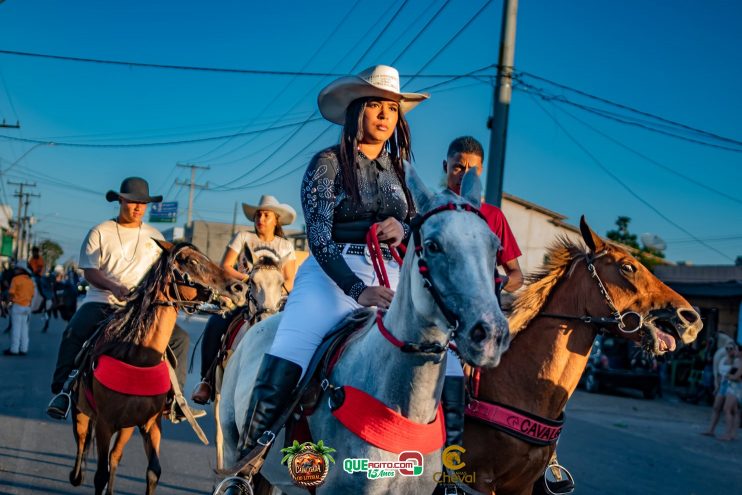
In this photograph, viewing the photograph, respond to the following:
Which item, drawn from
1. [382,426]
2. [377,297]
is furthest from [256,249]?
[382,426]

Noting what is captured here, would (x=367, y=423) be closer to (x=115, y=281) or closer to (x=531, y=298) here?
(x=531, y=298)

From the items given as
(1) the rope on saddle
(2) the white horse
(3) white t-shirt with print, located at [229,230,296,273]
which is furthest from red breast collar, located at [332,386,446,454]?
(3) white t-shirt with print, located at [229,230,296,273]

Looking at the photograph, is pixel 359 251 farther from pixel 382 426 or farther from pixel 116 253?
pixel 116 253

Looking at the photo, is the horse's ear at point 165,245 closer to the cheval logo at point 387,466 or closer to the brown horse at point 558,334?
the brown horse at point 558,334

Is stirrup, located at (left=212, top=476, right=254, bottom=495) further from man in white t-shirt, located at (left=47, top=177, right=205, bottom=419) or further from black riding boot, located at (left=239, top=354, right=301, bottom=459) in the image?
man in white t-shirt, located at (left=47, top=177, right=205, bottom=419)

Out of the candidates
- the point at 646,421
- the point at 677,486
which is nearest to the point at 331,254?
the point at 677,486

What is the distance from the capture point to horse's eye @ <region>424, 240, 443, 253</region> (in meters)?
2.27

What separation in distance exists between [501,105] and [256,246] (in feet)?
22.0

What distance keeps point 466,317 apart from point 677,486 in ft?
22.9

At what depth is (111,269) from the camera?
609 centimetres

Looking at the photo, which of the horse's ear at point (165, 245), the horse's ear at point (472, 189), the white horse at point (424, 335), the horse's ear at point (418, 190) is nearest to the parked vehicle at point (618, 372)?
the horse's ear at point (165, 245)

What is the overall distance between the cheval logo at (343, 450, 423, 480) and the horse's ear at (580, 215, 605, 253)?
2157 millimetres

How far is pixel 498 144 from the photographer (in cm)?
1207

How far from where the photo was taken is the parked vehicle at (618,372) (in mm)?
16891
